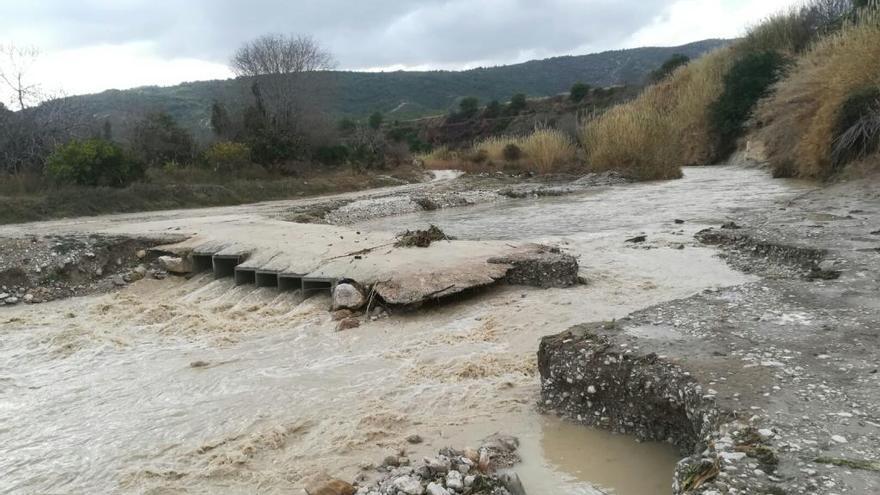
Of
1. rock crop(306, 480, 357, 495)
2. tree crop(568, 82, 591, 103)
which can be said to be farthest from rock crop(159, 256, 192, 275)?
tree crop(568, 82, 591, 103)

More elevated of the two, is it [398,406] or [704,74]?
[704,74]

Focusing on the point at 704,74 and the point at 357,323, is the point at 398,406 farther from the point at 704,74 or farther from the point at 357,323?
the point at 704,74

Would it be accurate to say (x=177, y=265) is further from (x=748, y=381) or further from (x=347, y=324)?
(x=748, y=381)

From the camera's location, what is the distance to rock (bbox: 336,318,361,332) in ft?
22.7

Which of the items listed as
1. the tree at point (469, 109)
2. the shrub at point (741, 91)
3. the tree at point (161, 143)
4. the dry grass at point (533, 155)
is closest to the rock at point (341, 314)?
the tree at point (161, 143)

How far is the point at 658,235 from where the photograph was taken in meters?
11.1

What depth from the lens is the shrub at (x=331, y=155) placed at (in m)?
28.2

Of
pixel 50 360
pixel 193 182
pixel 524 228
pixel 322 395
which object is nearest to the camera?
pixel 322 395

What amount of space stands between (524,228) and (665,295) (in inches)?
262

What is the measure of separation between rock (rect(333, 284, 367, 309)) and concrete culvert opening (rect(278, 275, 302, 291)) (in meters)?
1.14

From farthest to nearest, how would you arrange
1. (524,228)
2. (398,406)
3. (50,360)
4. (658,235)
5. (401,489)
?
(524,228) < (658,235) < (50,360) < (398,406) < (401,489)

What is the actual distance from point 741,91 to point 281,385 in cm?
2982

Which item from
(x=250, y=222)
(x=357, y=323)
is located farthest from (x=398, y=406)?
(x=250, y=222)

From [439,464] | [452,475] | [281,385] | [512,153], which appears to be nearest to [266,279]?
[281,385]
